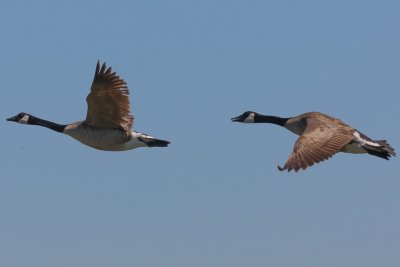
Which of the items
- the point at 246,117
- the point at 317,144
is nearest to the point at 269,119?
the point at 246,117

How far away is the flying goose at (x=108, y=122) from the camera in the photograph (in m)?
20.8

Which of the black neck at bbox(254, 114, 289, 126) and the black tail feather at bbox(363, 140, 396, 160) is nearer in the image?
the black tail feather at bbox(363, 140, 396, 160)

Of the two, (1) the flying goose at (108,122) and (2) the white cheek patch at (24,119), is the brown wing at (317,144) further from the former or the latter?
(2) the white cheek patch at (24,119)

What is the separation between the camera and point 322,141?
752 inches

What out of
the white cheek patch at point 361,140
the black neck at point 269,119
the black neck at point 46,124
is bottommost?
the black neck at point 46,124

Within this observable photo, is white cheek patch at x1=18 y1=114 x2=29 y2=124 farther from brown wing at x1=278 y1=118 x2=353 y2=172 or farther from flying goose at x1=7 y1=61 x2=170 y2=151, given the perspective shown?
brown wing at x1=278 y1=118 x2=353 y2=172

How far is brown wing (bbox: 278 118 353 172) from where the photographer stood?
18.1 meters

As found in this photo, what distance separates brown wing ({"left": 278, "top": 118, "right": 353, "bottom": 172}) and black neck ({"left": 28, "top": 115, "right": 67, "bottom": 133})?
568cm

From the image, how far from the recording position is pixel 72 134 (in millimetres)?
21516

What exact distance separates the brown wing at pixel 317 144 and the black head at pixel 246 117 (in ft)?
14.4

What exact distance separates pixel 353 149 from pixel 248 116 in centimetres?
502

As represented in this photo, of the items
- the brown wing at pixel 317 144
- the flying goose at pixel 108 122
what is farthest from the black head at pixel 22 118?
the brown wing at pixel 317 144

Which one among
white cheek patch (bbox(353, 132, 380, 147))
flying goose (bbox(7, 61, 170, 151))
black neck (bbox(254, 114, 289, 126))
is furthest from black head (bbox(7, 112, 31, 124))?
white cheek patch (bbox(353, 132, 380, 147))

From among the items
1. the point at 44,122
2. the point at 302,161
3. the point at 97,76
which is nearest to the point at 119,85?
the point at 97,76
